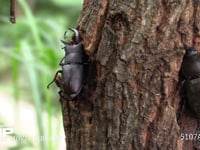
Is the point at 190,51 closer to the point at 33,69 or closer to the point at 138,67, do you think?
the point at 138,67

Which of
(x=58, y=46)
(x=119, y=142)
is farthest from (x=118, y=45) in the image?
(x=58, y=46)

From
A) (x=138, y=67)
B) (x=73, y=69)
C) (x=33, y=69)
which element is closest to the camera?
(x=138, y=67)

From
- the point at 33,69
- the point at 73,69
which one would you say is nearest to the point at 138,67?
the point at 73,69

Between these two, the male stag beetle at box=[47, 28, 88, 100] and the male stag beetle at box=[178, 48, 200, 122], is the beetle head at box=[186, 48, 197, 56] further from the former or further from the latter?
the male stag beetle at box=[47, 28, 88, 100]

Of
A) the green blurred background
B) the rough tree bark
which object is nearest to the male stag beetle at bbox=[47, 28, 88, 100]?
the rough tree bark

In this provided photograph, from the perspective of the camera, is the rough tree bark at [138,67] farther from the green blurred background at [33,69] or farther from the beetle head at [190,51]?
the green blurred background at [33,69]

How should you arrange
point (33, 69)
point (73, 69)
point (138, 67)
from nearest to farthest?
point (138, 67)
point (73, 69)
point (33, 69)

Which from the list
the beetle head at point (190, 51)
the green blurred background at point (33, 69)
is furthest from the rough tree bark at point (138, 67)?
the green blurred background at point (33, 69)
